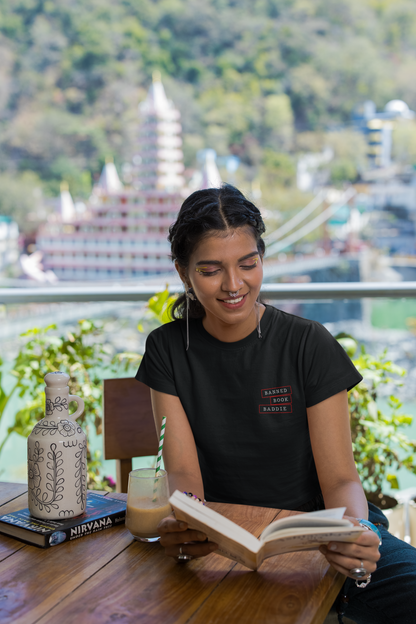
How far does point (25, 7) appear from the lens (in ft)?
30.7

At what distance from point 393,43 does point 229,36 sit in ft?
9.34

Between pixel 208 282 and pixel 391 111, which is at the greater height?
pixel 391 111

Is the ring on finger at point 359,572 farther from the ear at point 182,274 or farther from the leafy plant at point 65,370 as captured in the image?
the leafy plant at point 65,370

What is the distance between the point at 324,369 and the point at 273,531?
1.48 ft

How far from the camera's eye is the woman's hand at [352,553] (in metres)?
0.81

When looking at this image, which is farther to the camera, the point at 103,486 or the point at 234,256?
the point at 103,486

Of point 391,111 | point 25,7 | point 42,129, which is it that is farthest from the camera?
point 391,111

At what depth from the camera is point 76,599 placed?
77 cm

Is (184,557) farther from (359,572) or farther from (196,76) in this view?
(196,76)

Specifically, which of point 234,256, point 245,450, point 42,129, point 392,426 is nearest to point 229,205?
point 234,256

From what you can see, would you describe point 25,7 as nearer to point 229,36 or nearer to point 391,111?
point 229,36

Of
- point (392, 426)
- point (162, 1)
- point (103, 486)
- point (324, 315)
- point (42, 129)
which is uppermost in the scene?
point (162, 1)

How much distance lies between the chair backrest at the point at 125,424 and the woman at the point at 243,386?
27cm

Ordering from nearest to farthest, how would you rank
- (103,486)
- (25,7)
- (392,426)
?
(392,426) → (103,486) → (25,7)
